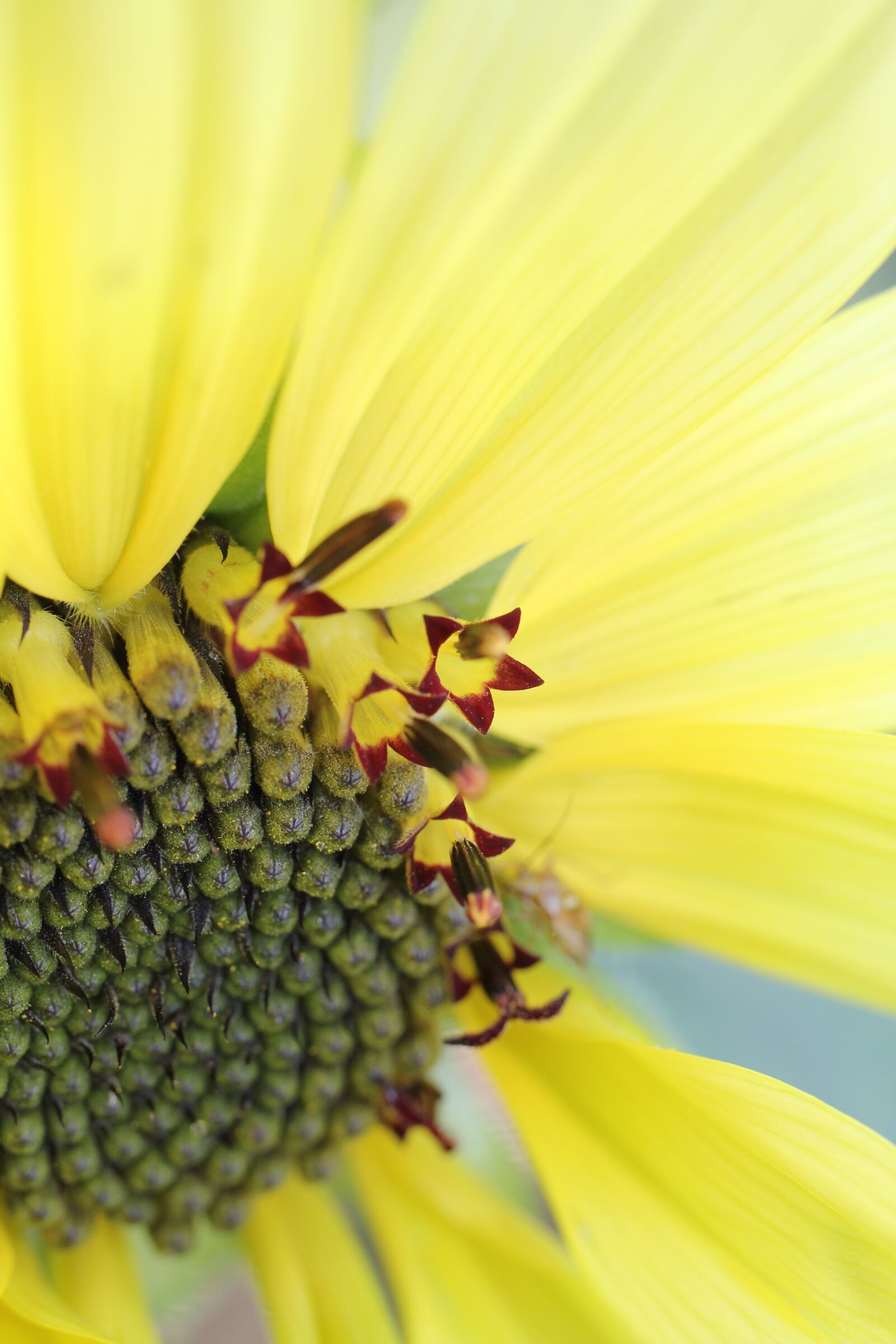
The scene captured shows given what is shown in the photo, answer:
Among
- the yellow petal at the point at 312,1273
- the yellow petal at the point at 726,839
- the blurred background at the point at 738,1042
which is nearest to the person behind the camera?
the yellow petal at the point at 726,839

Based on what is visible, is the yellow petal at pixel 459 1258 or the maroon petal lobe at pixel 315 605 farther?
the yellow petal at pixel 459 1258

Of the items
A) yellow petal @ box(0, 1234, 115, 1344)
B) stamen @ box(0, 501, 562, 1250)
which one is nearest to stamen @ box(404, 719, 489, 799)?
stamen @ box(0, 501, 562, 1250)

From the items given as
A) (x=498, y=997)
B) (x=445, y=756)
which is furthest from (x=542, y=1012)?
(x=445, y=756)

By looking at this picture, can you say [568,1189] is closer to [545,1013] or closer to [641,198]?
[545,1013]

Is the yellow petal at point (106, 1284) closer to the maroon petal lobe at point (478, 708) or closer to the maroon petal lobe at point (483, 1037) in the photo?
the maroon petal lobe at point (483, 1037)

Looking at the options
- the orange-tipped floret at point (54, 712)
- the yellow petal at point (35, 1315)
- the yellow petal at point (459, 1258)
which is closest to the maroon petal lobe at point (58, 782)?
the orange-tipped floret at point (54, 712)

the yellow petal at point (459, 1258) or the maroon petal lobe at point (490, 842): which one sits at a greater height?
the maroon petal lobe at point (490, 842)

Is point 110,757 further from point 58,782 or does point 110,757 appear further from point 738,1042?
point 738,1042
